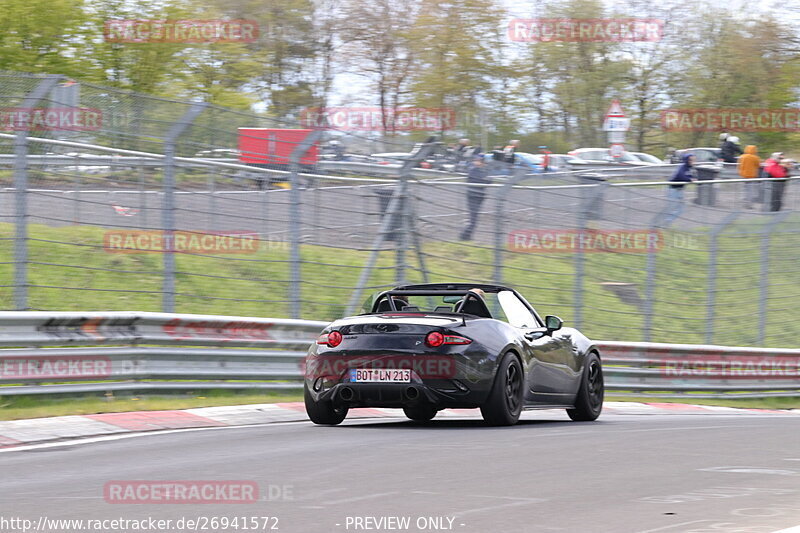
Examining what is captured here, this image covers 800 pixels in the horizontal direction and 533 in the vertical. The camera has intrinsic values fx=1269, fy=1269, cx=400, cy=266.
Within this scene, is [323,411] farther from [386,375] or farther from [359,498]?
[359,498]

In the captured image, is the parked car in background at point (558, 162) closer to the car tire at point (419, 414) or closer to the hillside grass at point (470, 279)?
the hillside grass at point (470, 279)

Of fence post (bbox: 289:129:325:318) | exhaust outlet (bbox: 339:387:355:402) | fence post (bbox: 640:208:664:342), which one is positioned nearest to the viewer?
exhaust outlet (bbox: 339:387:355:402)

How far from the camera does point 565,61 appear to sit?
56.5m

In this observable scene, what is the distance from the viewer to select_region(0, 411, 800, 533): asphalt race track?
5.72 meters

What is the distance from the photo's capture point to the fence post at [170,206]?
1240 cm

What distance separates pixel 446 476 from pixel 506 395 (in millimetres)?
3235

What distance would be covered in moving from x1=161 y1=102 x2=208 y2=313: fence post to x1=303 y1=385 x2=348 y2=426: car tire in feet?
8.11

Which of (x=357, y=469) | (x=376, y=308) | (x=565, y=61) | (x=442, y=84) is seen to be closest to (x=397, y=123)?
(x=442, y=84)

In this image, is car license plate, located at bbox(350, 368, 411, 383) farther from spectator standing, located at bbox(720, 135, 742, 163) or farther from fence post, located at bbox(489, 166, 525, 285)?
spectator standing, located at bbox(720, 135, 742, 163)

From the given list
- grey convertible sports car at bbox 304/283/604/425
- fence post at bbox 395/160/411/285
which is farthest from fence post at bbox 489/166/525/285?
grey convertible sports car at bbox 304/283/604/425

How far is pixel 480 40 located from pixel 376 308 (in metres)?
→ 42.9

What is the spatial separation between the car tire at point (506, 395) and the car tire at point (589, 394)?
5.40 feet

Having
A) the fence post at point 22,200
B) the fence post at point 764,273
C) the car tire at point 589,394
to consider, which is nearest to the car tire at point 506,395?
the car tire at point 589,394

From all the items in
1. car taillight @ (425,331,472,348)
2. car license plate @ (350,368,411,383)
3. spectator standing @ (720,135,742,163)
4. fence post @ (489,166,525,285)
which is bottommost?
car license plate @ (350,368,411,383)
